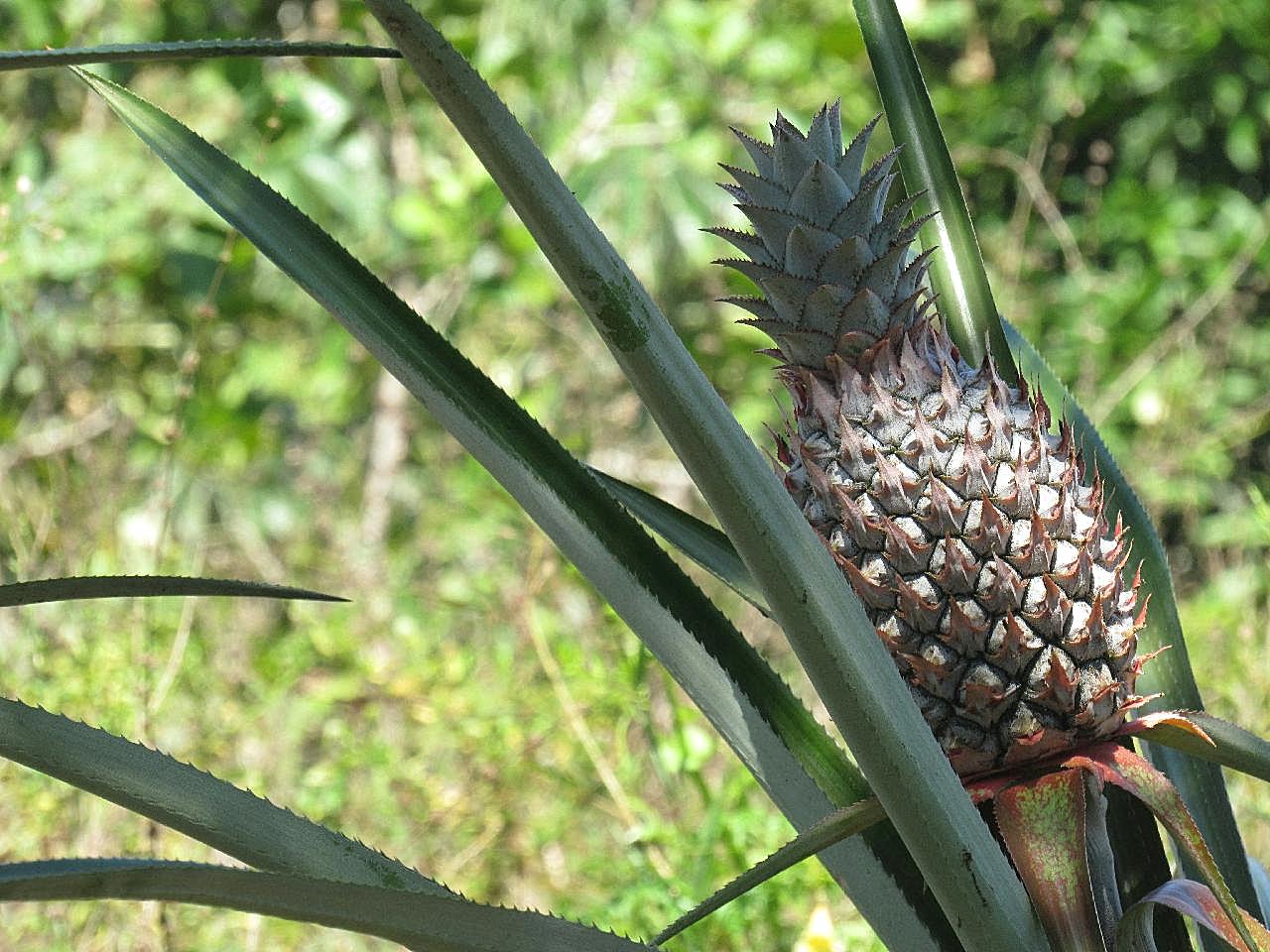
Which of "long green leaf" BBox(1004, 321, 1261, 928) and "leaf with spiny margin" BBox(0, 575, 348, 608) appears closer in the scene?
"leaf with spiny margin" BBox(0, 575, 348, 608)

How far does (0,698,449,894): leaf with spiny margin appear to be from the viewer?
2.01ft

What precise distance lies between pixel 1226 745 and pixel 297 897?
0.49 meters

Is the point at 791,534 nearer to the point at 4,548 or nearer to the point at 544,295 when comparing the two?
the point at 4,548

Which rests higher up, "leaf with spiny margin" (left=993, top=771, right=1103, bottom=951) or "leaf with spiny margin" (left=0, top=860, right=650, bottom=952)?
"leaf with spiny margin" (left=0, top=860, right=650, bottom=952)

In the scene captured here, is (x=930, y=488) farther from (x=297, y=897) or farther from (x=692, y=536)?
(x=297, y=897)

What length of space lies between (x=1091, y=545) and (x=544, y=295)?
2.09 meters

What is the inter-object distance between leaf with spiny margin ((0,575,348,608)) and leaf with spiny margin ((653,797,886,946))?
0.77ft

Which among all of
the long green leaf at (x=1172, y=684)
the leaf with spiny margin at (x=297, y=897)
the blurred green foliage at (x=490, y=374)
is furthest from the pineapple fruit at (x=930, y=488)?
the blurred green foliage at (x=490, y=374)

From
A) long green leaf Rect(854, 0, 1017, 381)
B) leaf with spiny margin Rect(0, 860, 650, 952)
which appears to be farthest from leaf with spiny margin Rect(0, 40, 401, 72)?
long green leaf Rect(854, 0, 1017, 381)

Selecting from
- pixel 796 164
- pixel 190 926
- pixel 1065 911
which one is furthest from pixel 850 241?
pixel 190 926

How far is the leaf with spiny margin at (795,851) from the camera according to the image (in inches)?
24.9

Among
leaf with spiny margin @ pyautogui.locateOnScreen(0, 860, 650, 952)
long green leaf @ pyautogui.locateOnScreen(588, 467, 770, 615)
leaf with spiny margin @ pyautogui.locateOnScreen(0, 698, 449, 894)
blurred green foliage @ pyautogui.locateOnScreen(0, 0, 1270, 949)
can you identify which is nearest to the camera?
leaf with spiny margin @ pyautogui.locateOnScreen(0, 860, 650, 952)

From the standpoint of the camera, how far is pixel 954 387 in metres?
0.80

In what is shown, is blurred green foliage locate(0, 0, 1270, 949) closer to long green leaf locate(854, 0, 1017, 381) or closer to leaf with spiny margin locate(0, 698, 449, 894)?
long green leaf locate(854, 0, 1017, 381)
